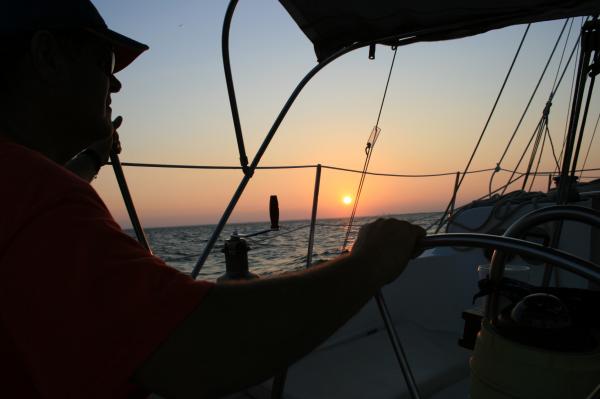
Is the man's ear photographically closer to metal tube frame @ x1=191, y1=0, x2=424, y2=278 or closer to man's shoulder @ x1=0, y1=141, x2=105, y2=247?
man's shoulder @ x1=0, y1=141, x2=105, y2=247

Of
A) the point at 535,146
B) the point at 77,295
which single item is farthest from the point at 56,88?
the point at 535,146

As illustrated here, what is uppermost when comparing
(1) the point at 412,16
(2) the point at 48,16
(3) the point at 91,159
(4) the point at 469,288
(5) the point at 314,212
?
(1) the point at 412,16

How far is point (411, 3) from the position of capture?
50.3 inches

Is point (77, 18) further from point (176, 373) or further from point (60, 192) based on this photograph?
point (176, 373)

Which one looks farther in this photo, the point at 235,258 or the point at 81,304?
the point at 235,258

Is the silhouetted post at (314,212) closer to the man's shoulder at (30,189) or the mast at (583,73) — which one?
the mast at (583,73)

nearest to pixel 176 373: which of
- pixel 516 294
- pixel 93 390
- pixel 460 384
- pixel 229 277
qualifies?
pixel 93 390

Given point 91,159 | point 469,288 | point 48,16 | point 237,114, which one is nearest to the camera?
point 48,16

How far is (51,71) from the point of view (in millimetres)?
557

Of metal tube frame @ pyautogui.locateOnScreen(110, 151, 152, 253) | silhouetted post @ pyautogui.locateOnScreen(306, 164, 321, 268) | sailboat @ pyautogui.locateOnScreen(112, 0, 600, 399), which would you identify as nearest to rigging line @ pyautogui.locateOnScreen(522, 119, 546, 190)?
sailboat @ pyautogui.locateOnScreen(112, 0, 600, 399)

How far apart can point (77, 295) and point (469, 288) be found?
231 centimetres

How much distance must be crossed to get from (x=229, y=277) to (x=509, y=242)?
2.46ft

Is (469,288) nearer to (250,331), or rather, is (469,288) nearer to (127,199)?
(127,199)

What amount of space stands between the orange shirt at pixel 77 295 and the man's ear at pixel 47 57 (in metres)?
0.23
